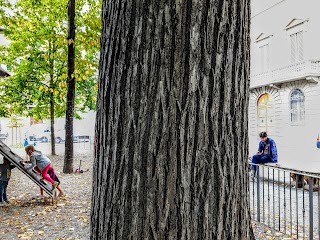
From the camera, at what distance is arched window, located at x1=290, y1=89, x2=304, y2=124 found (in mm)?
17594

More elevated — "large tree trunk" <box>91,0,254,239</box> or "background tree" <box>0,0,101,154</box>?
"background tree" <box>0,0,101,154</box>

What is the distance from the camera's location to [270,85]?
19812 millimetres

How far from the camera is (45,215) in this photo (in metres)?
7.01

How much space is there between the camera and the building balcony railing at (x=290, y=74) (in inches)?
656

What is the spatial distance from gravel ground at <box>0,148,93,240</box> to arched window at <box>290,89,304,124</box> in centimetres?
1239

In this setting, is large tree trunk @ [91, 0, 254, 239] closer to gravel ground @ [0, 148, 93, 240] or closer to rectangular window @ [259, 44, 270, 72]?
gravel ground @ [0, 148, 93, 240]

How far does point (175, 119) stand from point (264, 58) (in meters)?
21.1

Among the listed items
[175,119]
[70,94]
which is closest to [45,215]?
[175,119]

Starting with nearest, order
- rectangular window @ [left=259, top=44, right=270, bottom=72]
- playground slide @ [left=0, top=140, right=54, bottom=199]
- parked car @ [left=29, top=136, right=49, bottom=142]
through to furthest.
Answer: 1. playground slide @ [left=0, top=140, right=54, bottom=199]
2. rectangular window @ [left=259, top=44, right=270, bottom=72]
3. parked car @ [left=29, top=136, right=49, bottom=142]

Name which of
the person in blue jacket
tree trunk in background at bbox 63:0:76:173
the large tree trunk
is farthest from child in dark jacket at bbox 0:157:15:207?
the large tree trunk

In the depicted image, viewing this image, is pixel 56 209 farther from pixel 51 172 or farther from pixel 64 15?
pixel 64 15

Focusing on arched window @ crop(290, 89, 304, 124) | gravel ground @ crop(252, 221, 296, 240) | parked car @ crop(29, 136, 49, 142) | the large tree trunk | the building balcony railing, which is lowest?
gravel ground @ crop(252, 221, 296, 240)

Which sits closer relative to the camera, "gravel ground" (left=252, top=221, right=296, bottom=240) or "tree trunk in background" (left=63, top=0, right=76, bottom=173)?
"gravel ground" (left=252, top=221, right=296, bottom=240)

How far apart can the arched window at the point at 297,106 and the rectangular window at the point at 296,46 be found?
181 centimetres
